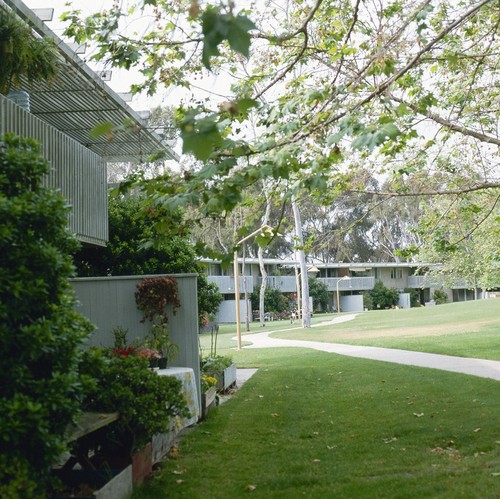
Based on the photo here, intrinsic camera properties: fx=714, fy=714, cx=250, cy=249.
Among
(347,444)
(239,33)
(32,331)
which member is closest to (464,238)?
(347,444)

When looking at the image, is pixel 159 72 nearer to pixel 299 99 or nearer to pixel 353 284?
pixel 299 99

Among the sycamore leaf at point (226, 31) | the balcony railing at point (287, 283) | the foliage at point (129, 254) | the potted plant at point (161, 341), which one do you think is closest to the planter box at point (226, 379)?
the foliage at point (129, 254)

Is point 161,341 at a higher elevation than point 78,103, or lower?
lower

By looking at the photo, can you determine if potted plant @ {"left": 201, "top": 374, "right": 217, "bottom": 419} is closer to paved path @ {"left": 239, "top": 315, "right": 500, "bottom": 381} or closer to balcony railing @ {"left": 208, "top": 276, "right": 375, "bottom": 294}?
paved path @ {"left": 239, "top": 315, "right": 500, "bottom": 381}

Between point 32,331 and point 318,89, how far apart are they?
445 cm

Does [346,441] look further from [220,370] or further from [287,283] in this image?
[287,283]

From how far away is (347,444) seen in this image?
26.8ft

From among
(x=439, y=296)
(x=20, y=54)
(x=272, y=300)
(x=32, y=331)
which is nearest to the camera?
(x=32, y=331)

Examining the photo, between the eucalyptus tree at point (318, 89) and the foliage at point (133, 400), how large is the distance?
1.55m

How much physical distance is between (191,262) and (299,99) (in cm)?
736

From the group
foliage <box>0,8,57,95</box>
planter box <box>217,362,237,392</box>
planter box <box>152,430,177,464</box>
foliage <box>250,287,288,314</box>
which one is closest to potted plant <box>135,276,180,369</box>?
planter box <box>152,430,177,464</box>

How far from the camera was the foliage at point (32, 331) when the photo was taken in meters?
4.08

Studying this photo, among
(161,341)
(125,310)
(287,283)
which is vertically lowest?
(161,341)

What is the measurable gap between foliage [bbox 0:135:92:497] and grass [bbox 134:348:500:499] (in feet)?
6.57
